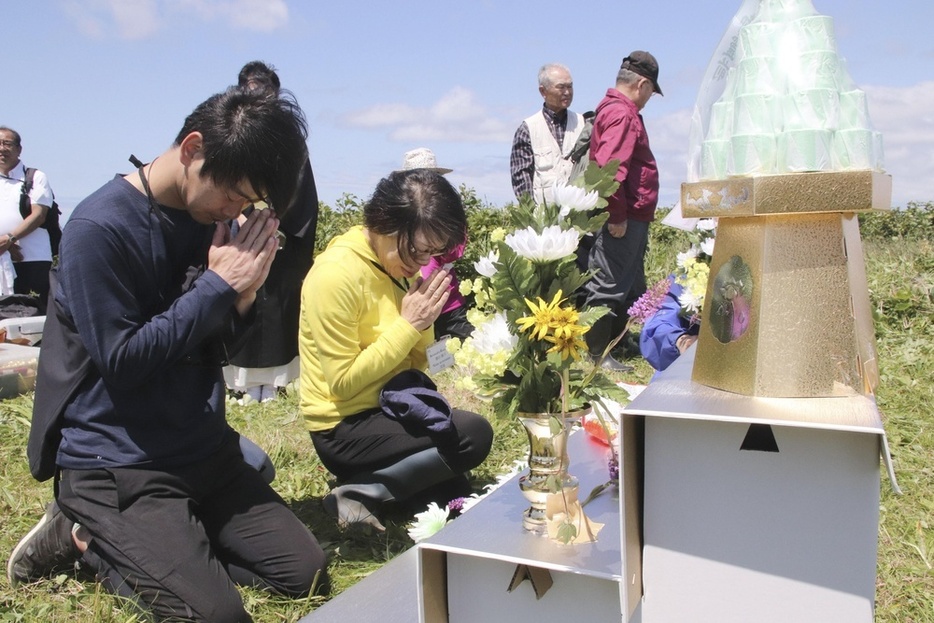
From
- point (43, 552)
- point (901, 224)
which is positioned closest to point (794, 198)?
point (43, 552)

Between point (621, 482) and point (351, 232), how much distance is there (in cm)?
186

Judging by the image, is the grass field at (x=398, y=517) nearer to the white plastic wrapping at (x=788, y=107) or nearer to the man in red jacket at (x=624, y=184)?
the man in red jacket at (x=624, y=184)

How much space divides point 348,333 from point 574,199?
55.0 inches

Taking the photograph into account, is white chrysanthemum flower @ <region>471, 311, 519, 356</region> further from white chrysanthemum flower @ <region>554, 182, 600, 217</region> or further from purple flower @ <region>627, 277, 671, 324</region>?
purple flower @ <region>627, 277, 671, 324</region>

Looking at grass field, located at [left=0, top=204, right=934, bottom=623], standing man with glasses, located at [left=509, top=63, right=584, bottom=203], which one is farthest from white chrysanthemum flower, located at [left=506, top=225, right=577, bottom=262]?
standing man with glasses, located at [left=509, top=63, right=584, bottom=203]

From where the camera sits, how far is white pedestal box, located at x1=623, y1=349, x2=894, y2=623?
1274 mm

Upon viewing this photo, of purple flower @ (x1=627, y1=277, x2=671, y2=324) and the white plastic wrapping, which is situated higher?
the white plastic wrapping

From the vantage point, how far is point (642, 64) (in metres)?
4.95

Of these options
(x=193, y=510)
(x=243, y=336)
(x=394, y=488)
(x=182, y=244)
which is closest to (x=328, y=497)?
(x=394, y=488)

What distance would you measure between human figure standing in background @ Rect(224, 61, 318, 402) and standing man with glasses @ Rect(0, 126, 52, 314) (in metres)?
2.72

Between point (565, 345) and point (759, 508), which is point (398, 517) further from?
point (759, 508)

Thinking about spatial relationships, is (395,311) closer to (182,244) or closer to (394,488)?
(394,488)

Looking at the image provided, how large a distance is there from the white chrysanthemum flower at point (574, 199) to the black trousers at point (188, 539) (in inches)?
57.0

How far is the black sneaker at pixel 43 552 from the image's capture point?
241 centimetres
